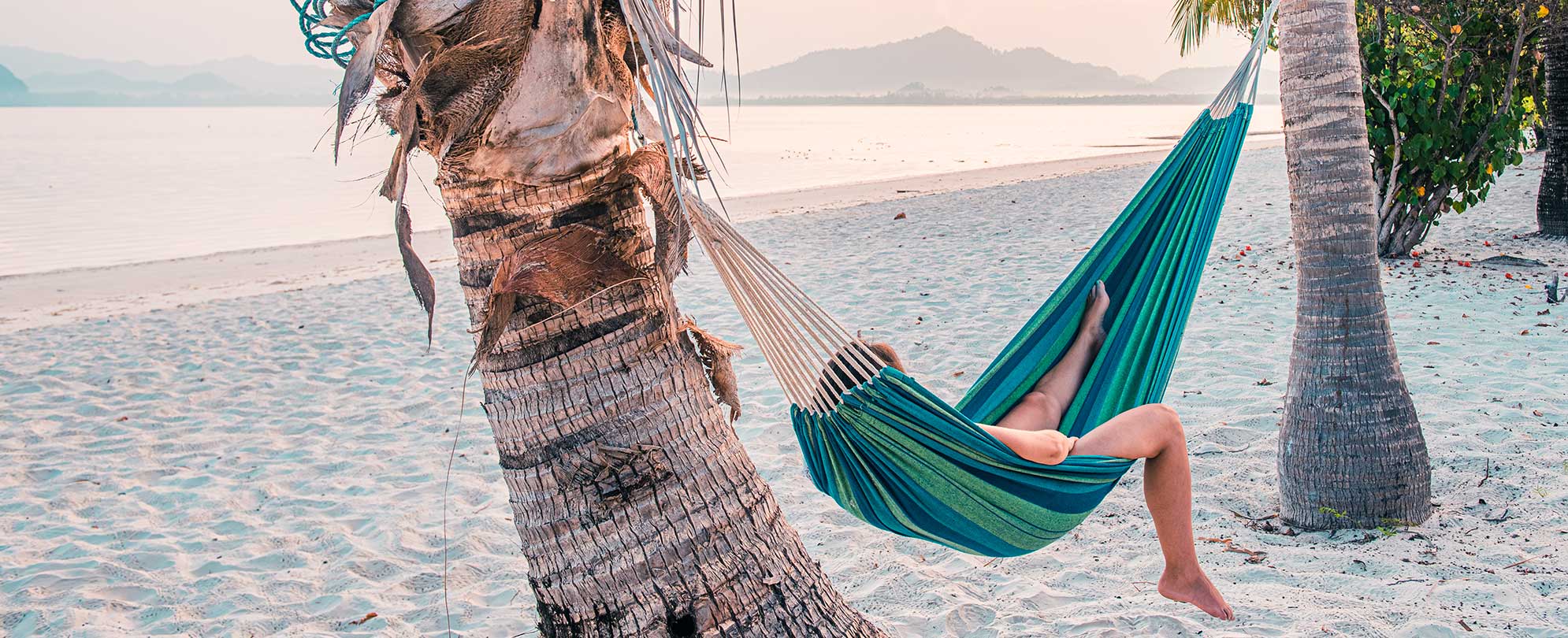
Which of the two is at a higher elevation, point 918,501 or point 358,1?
point 358,1

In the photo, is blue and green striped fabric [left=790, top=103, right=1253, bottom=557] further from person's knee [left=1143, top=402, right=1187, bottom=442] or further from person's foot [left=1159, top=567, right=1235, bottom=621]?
person's foot [left=1159, top=567, right=1235, bottom=621]

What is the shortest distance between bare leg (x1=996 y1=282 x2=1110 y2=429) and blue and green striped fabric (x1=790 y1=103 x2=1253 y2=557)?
0.05 feet

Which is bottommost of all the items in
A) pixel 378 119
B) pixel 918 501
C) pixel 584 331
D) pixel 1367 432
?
pixel 1367 432

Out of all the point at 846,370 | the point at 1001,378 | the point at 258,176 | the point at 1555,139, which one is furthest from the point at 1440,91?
the point at 258,176

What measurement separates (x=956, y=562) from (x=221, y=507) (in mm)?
2165

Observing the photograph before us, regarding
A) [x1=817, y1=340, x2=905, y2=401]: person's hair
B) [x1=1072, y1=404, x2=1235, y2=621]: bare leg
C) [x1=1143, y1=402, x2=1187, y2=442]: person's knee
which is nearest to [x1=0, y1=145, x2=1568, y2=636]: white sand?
[x1=1072, y1=404, x2=1235, y2=621]: bare leg

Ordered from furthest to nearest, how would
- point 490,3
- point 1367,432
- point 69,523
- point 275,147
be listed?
point 275,147 → point 69,523 → point 1367,432 → point 490,3

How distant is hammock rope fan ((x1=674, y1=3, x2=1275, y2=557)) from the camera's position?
1.42 metres

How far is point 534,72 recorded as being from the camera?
1232mm

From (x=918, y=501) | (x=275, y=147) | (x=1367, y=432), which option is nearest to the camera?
(x=918, y=501)

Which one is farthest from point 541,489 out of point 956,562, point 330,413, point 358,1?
point 330,413

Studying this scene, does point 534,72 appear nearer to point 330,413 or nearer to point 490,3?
point 490,3

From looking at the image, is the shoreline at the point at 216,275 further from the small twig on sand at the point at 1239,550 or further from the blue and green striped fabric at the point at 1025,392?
the small twig on sand at the point at 1239,550

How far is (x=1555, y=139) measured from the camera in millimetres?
5305
